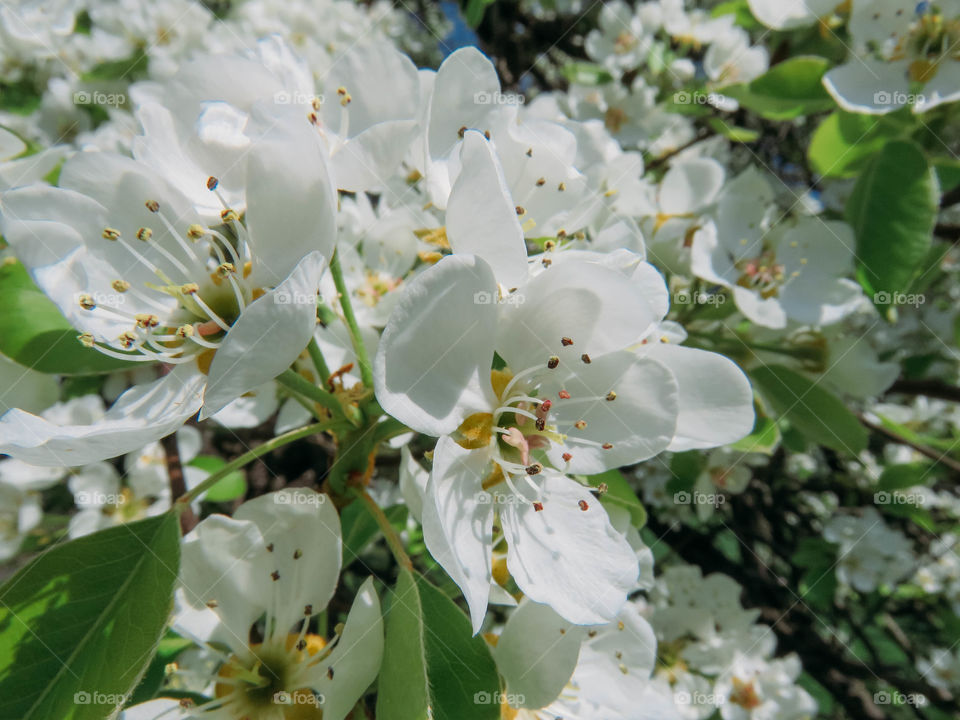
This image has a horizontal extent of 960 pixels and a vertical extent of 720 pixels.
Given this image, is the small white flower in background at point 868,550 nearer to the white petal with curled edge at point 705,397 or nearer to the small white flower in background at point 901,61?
the small white flower in background at point 901,61

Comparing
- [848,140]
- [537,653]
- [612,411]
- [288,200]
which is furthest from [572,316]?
[848,140]

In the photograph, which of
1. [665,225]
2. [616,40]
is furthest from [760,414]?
[616,40]

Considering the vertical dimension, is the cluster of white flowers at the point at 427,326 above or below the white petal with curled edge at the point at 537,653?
above

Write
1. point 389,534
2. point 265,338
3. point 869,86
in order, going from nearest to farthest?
point 265,338 → point 389,534 → point 869,86

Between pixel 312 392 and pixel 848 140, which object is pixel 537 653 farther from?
pixel 848 140

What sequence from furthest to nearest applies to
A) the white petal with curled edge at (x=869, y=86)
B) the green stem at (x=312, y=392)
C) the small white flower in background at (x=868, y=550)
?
the small white flower in background at (x=868, y=550)
the white petal with curled edge at (x=869, y=86)
the green stem at (x=312, y=392)

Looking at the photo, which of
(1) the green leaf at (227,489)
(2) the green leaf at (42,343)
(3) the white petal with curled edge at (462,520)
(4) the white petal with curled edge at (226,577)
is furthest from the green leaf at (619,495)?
(1) the green leaf at (227,489)

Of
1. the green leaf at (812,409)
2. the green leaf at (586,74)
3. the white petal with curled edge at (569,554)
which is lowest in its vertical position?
the green leaf at (812,409)

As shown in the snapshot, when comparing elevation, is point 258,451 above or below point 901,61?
below
